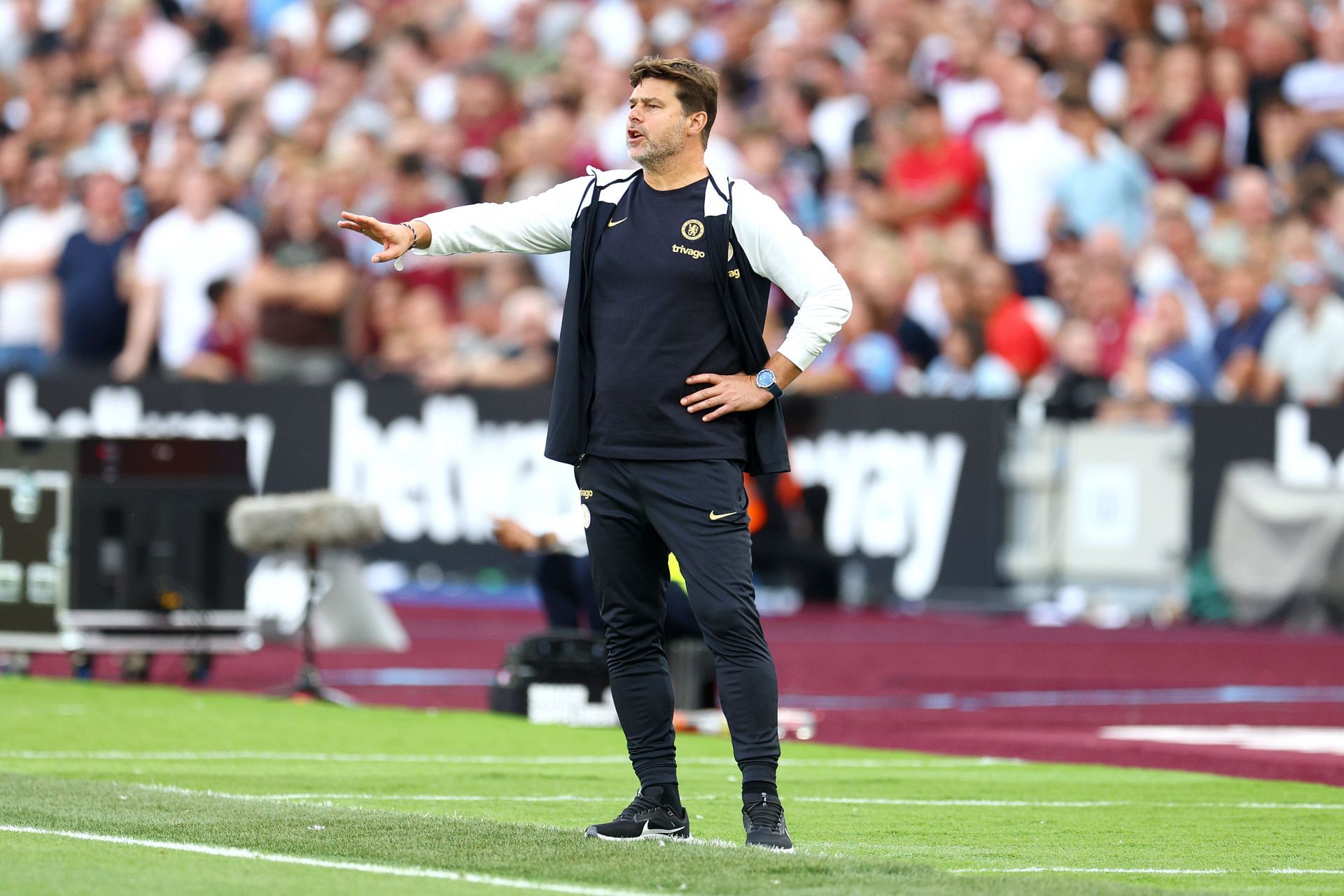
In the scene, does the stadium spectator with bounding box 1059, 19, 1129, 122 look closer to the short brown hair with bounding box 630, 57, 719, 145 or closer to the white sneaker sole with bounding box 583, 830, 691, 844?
the short brown hair with bounding box 630, 57, 719, 145

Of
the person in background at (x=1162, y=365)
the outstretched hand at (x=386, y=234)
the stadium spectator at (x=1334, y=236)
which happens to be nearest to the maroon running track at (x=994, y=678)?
the person in background at (x=1162, y=365)

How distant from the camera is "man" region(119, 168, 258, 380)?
22.8 meters

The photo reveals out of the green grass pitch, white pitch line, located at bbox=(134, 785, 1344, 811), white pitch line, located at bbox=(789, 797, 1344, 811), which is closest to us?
the green grass pitch

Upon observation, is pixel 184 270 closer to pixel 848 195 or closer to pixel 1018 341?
pixel 848 195

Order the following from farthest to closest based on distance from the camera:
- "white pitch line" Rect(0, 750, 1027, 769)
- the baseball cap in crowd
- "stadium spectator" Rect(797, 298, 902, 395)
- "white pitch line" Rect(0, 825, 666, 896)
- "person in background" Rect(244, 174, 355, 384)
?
"person in background" Rect(244, 174, 355, 384) → "stadium spectator" Rect(797, 298, 902, 395) → the baseball cap in crowd → "white pitch line" Rect(0, 750, 1027, 769) → "white pitch line" Rect(0, 825, 666, 896)

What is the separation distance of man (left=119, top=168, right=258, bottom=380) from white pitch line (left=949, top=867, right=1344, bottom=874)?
655 inches

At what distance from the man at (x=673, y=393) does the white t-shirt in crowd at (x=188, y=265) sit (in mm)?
15937

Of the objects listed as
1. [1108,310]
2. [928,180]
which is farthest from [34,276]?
[1108,310]

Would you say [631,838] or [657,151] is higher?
[657,151]

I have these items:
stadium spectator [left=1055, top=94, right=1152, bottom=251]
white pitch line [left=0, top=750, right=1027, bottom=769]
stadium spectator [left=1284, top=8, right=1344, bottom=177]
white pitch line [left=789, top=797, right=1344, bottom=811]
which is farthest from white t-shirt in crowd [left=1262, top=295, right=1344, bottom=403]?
white pitch line [left=789, top=797, right=1344, bottom=811]

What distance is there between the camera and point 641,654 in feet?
23.8

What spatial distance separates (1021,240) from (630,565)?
14.4m

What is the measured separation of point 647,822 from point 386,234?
6.21 ft

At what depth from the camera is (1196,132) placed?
20828mm
